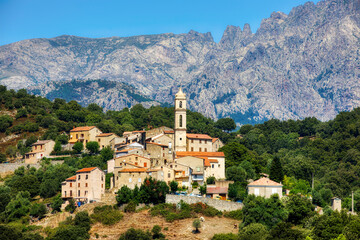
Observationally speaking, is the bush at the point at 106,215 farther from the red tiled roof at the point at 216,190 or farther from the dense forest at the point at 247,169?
the red tiled roof at the point at 216,190

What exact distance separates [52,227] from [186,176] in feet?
72.4

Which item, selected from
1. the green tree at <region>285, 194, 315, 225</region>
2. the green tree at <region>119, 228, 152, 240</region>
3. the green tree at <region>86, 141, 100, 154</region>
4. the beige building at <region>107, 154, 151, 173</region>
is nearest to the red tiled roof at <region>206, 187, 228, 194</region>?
the green tree at <region>285, 194, 315, 225</region>

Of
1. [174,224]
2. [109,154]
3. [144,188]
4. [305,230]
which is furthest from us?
[109,154]

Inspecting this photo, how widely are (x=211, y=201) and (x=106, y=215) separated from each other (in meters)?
15.5

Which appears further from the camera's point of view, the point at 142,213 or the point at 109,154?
the point at 109,154

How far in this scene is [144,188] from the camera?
79.8m

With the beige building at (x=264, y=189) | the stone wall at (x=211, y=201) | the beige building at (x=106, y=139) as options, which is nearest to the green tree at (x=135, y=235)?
the stone wall at (x=211, y=201)

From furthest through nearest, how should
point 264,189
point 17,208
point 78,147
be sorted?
point 78,147 → point 17,208 → point 264,189

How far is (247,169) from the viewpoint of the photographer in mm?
93438

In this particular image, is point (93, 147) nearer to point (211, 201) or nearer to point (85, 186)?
point (85, 186)

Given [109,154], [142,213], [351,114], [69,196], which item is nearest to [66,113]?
[109,154]

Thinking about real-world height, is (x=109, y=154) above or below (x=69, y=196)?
above

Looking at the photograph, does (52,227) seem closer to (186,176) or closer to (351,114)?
(186,176)

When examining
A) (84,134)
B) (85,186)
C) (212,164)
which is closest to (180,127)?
(212,164)
